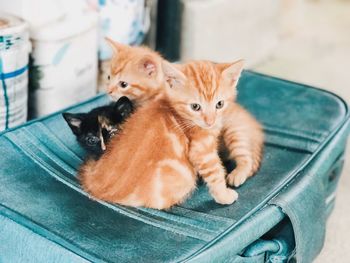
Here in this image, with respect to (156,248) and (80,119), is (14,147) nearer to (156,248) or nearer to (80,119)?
(80,119)

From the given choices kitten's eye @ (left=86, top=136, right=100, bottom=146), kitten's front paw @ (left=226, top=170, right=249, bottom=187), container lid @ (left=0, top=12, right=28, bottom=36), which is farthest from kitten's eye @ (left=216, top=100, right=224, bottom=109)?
container lid @ (left=0, top=12, right=28, bottom=36)

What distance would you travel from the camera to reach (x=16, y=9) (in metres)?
1.70

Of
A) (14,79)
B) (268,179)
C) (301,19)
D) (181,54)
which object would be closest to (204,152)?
(268,179)

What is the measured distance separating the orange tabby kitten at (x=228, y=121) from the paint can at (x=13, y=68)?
294mm

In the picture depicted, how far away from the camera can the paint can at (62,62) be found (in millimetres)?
1722

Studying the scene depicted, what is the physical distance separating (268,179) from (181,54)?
978 millimetres

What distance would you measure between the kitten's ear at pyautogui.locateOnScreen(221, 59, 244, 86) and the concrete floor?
2.21ft

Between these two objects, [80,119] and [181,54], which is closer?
[80,119]

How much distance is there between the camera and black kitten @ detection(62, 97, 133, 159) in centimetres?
132

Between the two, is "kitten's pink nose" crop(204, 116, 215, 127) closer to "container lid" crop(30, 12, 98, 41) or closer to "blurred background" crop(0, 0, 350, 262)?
"blurred background" crop(0, 0, 350, 262)

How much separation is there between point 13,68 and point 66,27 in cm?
25

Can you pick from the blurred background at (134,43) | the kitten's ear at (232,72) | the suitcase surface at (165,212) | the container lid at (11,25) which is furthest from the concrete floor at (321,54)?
the container lid at (11,25)

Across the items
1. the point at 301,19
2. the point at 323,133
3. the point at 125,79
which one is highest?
the point at 125,79

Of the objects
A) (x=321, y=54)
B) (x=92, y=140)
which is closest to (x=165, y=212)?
(x=92, y=140)
